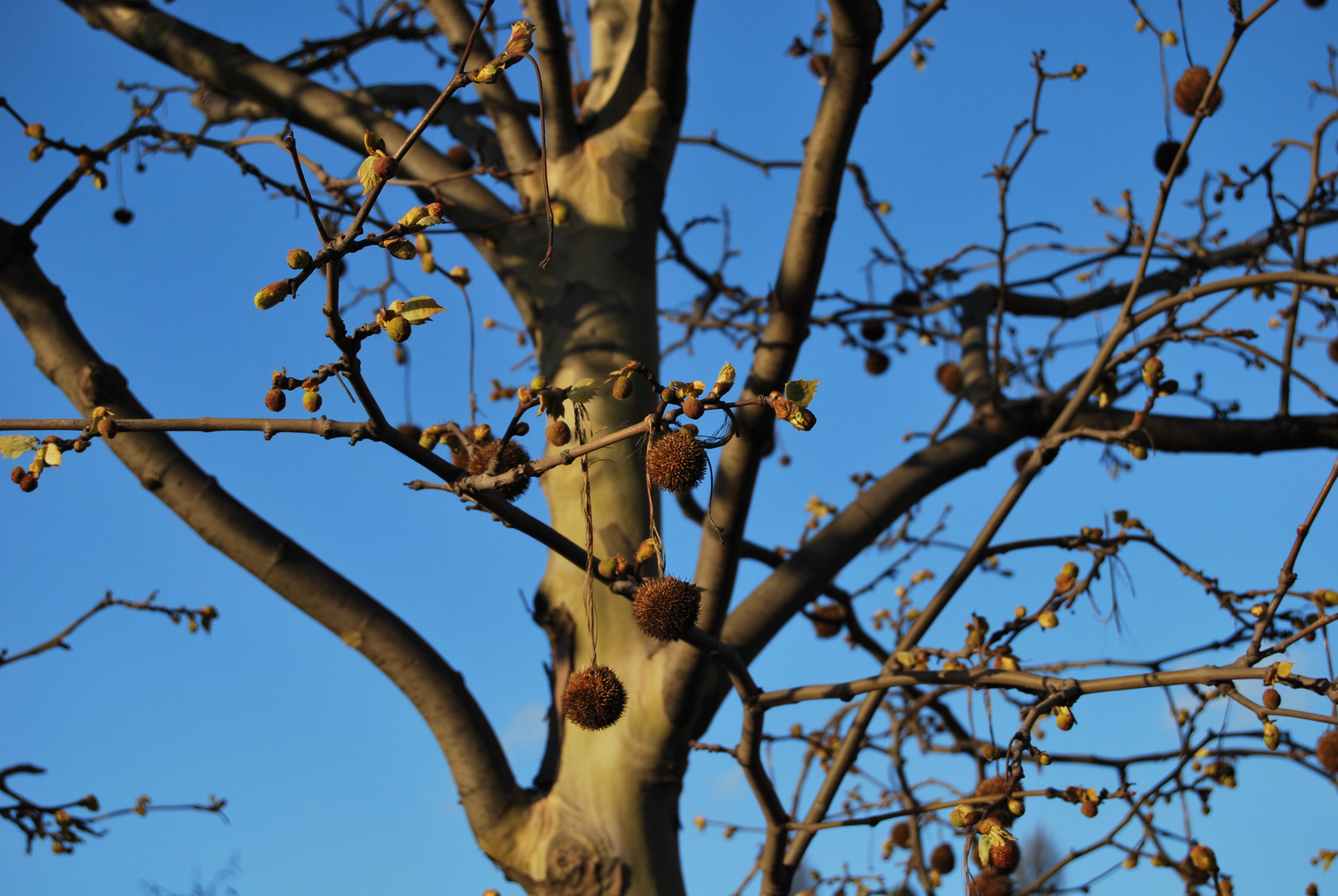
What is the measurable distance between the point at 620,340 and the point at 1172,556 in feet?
4.66

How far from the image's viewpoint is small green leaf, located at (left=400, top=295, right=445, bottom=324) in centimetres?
105

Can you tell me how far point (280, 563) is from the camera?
2.11m

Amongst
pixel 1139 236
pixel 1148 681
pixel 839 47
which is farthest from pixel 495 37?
pixel 1148 681

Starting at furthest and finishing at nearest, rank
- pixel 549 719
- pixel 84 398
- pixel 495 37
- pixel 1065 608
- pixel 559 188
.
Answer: pixel 495 37
pixel 559 188
pixel 549 719
pixel 84 398
pixel 1065 608

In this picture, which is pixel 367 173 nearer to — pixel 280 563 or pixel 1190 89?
pixel 280 563

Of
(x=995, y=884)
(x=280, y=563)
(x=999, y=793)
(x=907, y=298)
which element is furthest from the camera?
(x=907, y=298)

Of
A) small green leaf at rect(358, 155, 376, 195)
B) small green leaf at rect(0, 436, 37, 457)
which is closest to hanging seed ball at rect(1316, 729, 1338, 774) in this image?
small green leaf at rect(358, 155, 376, 195)

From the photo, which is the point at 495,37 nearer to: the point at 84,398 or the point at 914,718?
the point at 84,398

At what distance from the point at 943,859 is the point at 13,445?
319cm

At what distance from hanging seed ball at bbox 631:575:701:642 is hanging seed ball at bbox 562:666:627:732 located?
130 millimetres

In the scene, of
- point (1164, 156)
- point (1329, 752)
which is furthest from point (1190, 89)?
point (1329, 752)

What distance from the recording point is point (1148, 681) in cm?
145

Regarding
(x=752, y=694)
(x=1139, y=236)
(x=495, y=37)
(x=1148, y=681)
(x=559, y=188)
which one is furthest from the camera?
(x=495, y=37)

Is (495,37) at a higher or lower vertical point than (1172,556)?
higher
